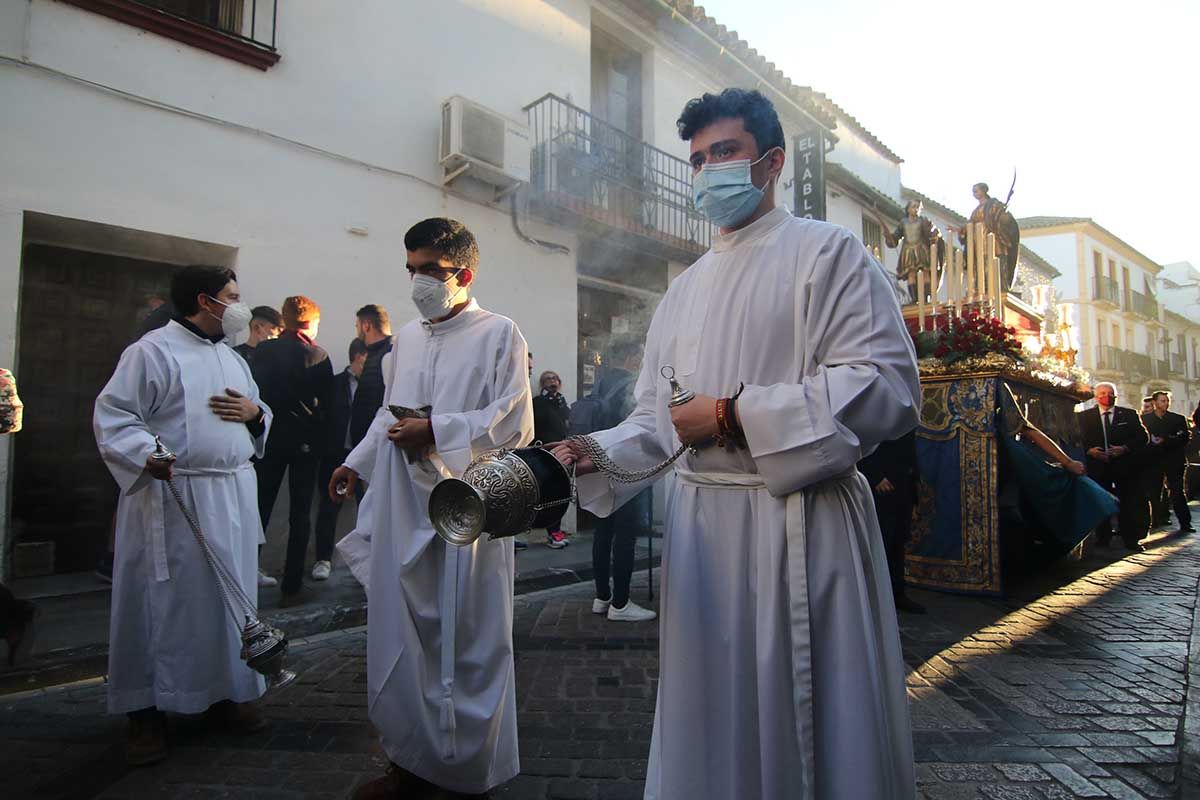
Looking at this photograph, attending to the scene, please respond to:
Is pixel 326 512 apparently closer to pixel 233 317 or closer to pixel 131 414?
pixel 233 317

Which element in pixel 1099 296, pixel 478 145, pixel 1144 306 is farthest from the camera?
pixel 1144 306

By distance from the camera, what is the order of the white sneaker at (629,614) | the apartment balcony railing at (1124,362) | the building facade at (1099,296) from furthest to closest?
the apartment balcony railing at (1124,362), the building facade at (1099,296), the white sneaker at (629,614)

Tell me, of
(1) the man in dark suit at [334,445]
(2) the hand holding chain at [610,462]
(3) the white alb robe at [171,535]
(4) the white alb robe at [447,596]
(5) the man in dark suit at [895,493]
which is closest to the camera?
(2) the hand holding chain at [610,462]

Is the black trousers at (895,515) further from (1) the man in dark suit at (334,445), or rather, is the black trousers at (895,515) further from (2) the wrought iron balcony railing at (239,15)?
(2) the wrought iron balcony railing at (239,15)

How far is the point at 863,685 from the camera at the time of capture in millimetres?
1407

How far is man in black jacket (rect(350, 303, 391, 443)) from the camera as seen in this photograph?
16.5 feet

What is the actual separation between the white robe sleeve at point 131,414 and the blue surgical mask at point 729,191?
231 cm

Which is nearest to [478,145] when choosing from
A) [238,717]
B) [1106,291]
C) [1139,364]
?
[238,717]

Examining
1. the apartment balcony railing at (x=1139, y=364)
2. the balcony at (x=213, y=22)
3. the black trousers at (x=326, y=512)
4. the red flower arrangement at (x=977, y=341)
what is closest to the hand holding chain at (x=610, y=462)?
the black trousers at (x=326, y=512)

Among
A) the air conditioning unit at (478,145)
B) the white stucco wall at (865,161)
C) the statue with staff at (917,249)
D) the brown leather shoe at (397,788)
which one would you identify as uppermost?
the white stucco wall at (865,161)

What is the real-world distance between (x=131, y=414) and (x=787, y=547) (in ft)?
8.66

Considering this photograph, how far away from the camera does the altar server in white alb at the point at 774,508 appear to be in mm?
1412

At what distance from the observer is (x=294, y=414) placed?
4.96m

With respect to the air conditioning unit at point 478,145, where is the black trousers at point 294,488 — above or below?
below
